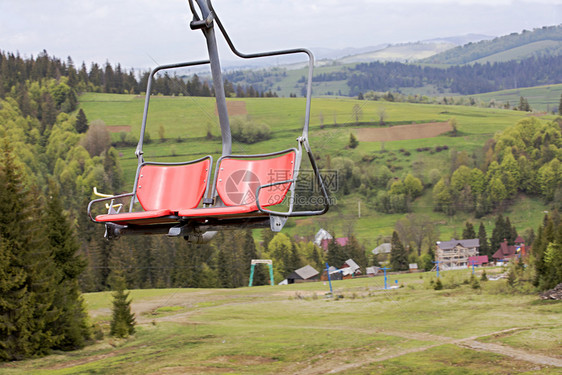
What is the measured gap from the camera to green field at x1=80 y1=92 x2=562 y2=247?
82.5 meters

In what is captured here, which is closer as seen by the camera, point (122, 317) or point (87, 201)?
point (122, 317)

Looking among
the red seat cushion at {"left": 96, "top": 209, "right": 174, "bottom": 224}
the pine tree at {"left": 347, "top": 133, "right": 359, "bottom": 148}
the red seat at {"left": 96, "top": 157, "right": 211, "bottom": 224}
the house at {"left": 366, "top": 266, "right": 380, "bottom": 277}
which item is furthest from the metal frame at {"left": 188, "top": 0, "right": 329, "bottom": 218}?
the pine tree at {"left": 347, "top": 133, "right": 359, "bottom": 148}

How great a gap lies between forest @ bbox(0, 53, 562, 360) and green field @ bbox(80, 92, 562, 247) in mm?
3005

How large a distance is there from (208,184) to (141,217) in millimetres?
1099

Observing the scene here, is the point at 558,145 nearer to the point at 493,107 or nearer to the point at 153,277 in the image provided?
the point at 493,107

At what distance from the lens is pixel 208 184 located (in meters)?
6.25

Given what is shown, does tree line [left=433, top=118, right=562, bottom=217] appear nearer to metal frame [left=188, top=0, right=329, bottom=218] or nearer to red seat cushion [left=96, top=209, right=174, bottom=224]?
metal frame [left=188, top=0, right=329, bottom=218]

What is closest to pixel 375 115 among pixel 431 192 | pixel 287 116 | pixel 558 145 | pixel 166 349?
pixel 431 192

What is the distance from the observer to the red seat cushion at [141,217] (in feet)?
17.2

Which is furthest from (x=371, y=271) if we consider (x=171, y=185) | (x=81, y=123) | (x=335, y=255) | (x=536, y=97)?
(x=536, y=97)

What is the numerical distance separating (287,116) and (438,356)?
215 ft

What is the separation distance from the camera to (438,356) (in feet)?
92.4

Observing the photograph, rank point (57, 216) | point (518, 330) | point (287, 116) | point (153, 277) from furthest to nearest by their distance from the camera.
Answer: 1. point (287, 116)
2. point (153, 277)
3. point (57, 216)
4. point (518, 330)

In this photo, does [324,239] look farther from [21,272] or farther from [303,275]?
[21,272]
